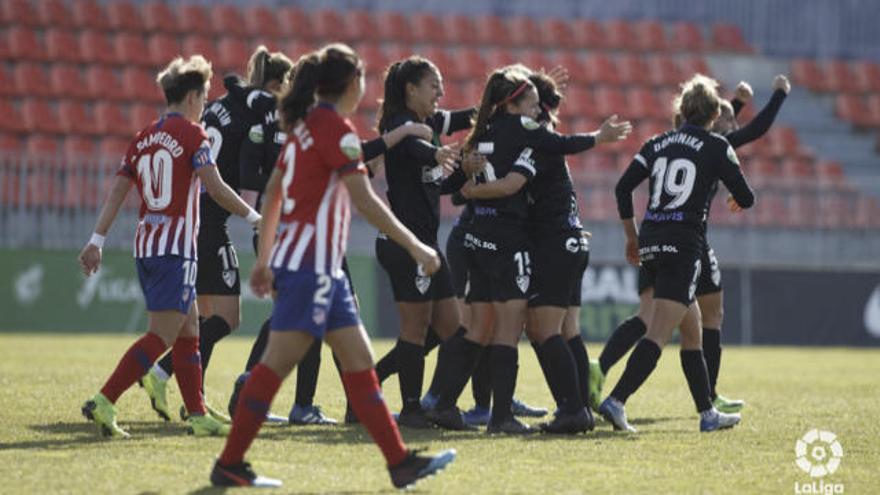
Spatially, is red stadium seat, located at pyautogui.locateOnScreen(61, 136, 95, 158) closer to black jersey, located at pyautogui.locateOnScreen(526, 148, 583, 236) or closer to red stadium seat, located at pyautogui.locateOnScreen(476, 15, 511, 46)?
red stadium seat, located at pyautogui.locateOnScreen(476, 15, 511, 46)

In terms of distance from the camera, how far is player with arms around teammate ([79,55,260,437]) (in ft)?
25.6

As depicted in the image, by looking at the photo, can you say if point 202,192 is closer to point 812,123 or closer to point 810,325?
point 810,325

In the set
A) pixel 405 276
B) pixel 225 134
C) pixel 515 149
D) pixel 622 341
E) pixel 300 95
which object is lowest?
pixel 622 341

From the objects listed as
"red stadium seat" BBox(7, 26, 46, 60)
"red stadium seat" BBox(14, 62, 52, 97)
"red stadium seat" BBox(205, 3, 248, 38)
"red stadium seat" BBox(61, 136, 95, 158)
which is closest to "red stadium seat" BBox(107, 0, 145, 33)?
"red stadium seat" BBox(205, 3, 248, 38)

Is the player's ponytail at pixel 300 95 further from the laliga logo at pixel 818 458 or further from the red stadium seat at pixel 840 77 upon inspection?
the red stadium seat at pixel 840 77

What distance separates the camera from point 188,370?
318 inches

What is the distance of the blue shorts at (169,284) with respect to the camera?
7793 mm

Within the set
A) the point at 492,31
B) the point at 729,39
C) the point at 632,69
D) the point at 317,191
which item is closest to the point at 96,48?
the point at 492,31

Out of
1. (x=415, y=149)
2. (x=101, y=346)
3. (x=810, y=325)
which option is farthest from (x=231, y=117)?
(x=810, y=325)

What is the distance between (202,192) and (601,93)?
16710 millimetres

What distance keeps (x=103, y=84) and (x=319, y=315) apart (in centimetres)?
1821

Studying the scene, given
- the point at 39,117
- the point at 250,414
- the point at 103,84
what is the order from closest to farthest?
the point at 250,414, the point at 39,117, the point at 103,84

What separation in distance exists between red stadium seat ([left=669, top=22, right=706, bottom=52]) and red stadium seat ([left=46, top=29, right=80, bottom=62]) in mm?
10586

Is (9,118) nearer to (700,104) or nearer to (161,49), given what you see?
(161,49)
